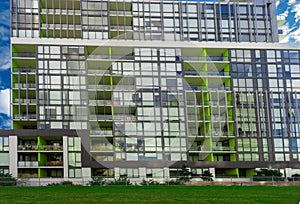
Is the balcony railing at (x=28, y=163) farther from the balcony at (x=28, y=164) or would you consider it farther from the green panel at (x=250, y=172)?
the green panel at (x=250, y=172)

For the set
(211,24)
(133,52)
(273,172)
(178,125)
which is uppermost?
(211,24)

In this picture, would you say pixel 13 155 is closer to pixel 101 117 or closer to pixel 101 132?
pixel 101 132

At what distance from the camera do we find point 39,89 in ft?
245

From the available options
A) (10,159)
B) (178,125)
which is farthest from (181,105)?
(10,159)

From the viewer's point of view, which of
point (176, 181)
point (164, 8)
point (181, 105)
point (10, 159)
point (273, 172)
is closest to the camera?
point (176, 181)

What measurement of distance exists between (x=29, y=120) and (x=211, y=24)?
33.9 m

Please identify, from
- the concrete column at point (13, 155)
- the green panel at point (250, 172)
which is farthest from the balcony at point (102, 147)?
the green panel at point (250, 172)

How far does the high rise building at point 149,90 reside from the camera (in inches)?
2864

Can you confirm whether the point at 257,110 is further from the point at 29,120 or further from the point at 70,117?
the point at 29,120

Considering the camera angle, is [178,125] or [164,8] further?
[164,8]

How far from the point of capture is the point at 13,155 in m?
66.9

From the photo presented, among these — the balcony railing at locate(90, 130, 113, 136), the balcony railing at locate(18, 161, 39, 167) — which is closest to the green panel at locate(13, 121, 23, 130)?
the balcony railing at locate(18, 161, 39, 167)

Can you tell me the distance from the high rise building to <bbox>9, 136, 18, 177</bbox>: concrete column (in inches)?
22.4

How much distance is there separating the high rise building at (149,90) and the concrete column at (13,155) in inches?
22.4
